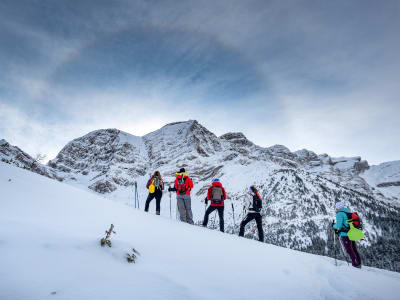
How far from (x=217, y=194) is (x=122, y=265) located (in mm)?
8285

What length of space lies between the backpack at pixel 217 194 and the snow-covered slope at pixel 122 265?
4.74 metres

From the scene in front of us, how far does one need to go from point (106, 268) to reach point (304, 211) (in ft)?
503

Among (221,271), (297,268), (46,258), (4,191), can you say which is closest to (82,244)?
(46,258)

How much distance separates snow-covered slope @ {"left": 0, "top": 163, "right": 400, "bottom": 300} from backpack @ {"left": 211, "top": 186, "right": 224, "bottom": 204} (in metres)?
4.74

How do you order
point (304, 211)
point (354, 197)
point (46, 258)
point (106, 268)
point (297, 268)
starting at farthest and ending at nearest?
point (354, 197)
point (304, 211)
point (297, 268)
point (106, 268)
point (46, 258)

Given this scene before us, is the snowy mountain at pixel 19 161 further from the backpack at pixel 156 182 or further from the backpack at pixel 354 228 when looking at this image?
the backpack at pixel 354 228

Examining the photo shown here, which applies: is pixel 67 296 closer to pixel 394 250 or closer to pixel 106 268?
pixel 106 268

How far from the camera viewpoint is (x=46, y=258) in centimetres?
282

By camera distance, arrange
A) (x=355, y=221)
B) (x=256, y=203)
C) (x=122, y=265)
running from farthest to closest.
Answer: (x=256, y=203)
(x=355, y=221)
(x=122, y=265)

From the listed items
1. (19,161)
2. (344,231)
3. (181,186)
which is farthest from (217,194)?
(19,161)

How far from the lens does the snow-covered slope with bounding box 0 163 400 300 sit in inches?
99.6

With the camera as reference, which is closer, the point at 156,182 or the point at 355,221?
the point at 355,221

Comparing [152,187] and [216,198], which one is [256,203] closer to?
[216,198]

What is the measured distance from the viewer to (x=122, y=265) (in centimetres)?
332
